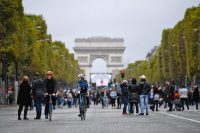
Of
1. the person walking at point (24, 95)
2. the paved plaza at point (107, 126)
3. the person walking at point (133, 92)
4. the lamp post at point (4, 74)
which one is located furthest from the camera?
the lamp post at point (4, 74)

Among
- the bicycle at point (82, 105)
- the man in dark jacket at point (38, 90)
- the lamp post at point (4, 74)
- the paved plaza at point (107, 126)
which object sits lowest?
the paved plaza at point (107, 126)

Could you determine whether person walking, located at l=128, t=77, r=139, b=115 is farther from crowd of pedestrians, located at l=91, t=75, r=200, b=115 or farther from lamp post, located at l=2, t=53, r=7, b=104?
lamp post, located at l=2, t=53, r=7, b=104

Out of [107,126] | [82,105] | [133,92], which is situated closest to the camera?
[107,126]

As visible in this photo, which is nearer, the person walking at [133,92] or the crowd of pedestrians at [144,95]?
the person walking at [133,92]

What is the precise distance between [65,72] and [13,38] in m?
74.2

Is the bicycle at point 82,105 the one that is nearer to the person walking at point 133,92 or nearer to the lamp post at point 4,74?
the person walking at point 133,92

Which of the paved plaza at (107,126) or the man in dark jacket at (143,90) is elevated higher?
the man in dark jacket at (143,90)

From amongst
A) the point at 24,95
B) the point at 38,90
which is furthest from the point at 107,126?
the point at 24,95

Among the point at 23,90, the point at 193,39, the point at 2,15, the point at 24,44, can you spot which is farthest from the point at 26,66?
the point at 23,90

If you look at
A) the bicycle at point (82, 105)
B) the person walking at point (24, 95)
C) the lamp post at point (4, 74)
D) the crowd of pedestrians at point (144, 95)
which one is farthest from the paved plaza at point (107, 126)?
the lamp post at point (4, 74)

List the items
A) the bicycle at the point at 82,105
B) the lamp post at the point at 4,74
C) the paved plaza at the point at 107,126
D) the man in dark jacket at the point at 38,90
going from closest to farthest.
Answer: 1. the paved plaza at the point at 107,126
2. the bicycle at the point at 82,105
3. the man in dark jacket at the point at 38,90
4. the lamp post at the point at 4,74

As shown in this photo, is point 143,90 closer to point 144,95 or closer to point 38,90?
point 144,95

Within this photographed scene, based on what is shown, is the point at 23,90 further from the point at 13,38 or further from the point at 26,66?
the point at 26,66

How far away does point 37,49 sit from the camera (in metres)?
84.7
